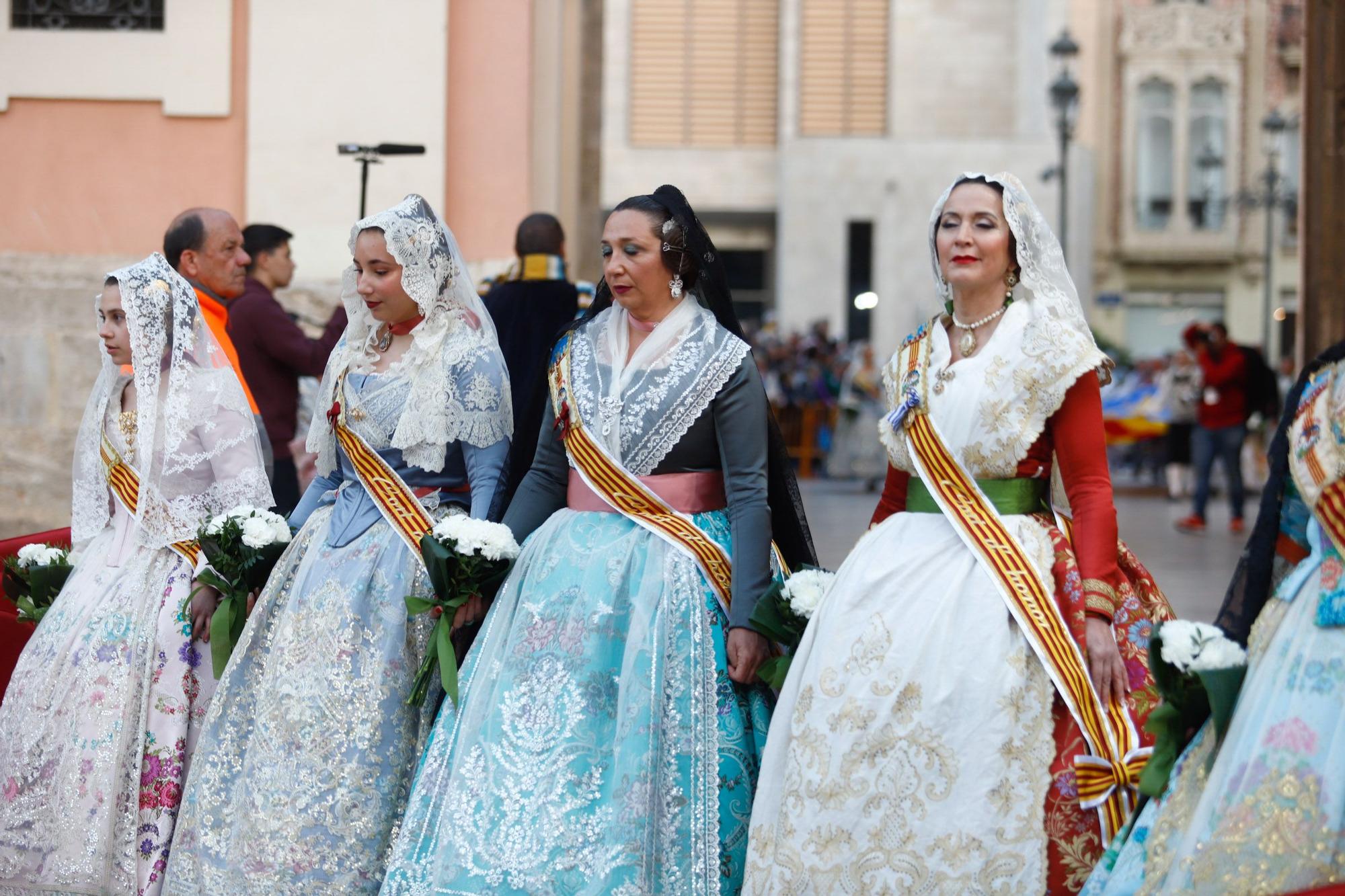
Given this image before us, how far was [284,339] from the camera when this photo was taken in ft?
23.1

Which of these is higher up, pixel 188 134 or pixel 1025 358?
pixel 188 134

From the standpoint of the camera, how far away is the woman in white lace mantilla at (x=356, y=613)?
172 inches

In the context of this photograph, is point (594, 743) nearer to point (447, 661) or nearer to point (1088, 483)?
point (447, 661)

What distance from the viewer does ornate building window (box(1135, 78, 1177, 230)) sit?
35.6 meters

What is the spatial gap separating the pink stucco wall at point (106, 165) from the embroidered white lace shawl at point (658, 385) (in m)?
4.69

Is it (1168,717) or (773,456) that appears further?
(773,456)

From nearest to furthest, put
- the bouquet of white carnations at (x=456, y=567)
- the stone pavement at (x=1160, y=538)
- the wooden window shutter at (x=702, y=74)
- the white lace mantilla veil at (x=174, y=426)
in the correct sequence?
the bouquet of white carnations at (x=456, y=567), the white lace mantilla veil at (x=174, y=426), the stone pavement at (x=1160, y=538), the wooden window shutter at (x=702, y=74)

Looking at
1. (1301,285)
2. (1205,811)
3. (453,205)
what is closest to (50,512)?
(453,205)

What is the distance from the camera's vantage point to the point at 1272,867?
122 inches

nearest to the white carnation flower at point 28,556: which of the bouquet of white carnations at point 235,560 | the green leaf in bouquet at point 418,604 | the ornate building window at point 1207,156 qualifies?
the bouquet of white carnations at point 235,560

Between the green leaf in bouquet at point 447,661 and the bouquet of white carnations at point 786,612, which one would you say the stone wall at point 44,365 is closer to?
the green leaf in bouquet at point 447,661

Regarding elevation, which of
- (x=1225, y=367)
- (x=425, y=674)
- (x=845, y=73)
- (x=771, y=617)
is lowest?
(x=425, y=674)

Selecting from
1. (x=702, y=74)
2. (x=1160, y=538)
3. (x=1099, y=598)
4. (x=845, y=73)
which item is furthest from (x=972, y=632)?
(x=702, y=74)

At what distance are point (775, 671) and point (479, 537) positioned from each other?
804 mm
